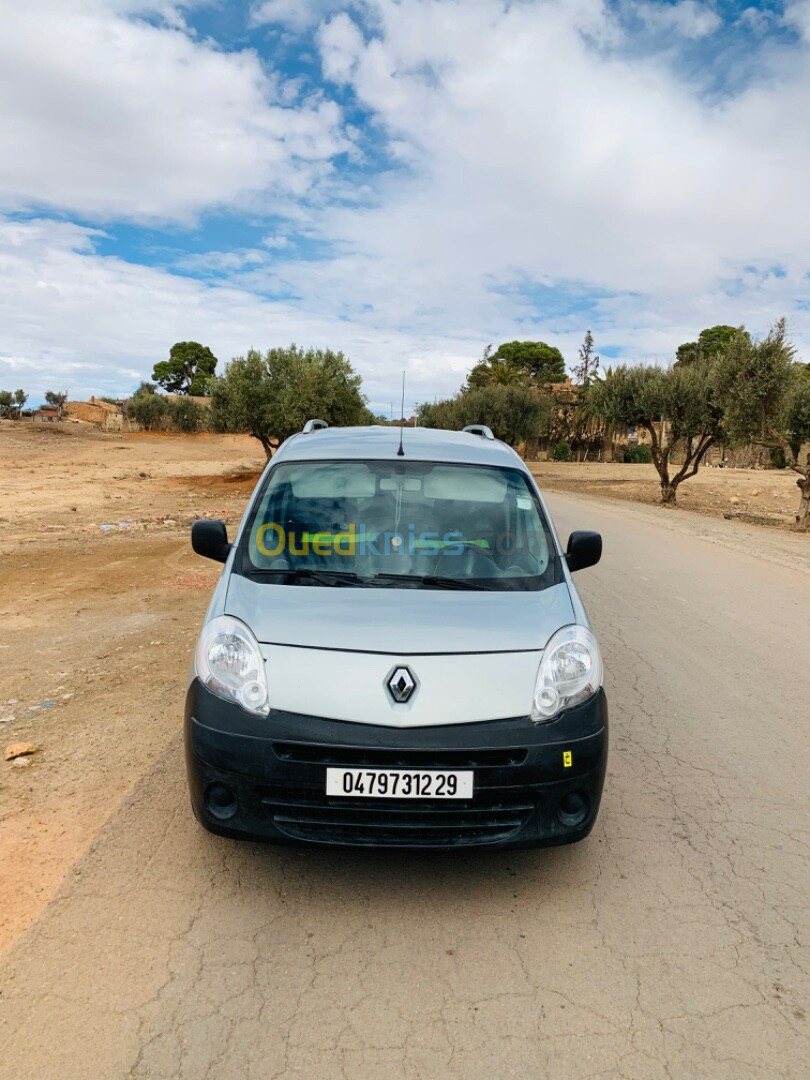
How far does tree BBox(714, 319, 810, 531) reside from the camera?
19.0 m

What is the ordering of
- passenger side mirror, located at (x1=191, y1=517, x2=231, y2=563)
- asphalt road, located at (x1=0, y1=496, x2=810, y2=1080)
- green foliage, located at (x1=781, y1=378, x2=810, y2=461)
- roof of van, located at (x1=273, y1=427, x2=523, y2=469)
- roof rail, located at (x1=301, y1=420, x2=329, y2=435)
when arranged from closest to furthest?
1. asphalt road, located at (x1=0, y1=496, x2=810, y2=1080)
2. passenger side mirror, located at (x1=191, y1=517, x2=231, y2=563)
3. roof of van, located at (x1=273, y1=427, x2=523, y2=469)
4. roof rail, located at (x1=301, y1=420, x2=329, y2=435)
5. green foliage, located at (x1=781, y1=378, x2=810, y2=461)

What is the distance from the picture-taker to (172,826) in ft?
11.4

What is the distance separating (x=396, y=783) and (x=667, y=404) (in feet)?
80.0

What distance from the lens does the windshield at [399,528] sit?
3.66 m

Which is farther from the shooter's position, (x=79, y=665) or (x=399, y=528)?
(x=79, y=665)

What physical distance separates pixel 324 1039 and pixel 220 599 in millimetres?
1720

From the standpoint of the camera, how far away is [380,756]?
280 cm

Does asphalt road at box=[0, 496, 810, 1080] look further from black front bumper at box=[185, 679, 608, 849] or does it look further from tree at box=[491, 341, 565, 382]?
tree at box=[491, 341, 565, 382]

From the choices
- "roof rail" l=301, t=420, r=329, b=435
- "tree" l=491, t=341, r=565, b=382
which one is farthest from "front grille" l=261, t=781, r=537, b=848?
"tree" l=491, t=341, r=565, b=382

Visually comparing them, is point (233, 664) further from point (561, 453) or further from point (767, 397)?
point (561, 453)

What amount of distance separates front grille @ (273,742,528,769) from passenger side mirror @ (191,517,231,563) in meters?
1.43

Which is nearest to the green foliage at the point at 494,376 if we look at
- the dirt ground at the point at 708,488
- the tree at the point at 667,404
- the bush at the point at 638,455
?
the bush at the point at 638,455

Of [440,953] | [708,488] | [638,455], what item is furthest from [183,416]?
[440,953]

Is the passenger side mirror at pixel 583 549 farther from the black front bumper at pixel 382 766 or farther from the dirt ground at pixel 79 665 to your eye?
the dirt ground at pixel 79 665
